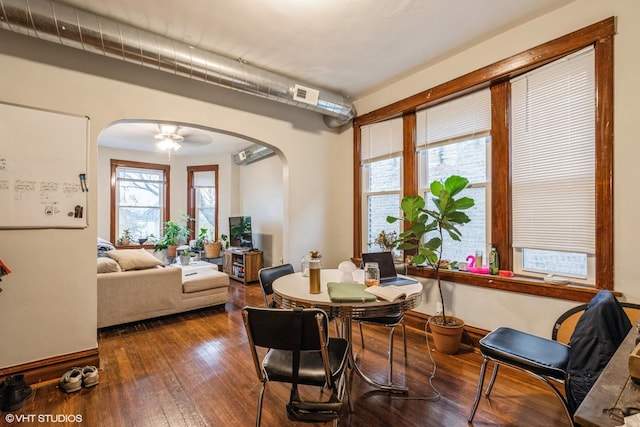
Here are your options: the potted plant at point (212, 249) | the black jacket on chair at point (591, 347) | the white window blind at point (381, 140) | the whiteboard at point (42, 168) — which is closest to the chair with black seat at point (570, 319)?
the black jacket on chair at point (591, 347)

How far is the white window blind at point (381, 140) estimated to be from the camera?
375 cm

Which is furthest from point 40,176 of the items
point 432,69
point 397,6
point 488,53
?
point 488,53

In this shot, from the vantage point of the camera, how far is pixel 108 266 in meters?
3.42

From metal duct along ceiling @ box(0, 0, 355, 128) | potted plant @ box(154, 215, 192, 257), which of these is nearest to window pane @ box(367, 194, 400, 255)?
metal duct along ceiling @ box(0, 0, 355, 128)

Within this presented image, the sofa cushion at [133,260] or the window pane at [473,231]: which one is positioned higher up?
the window pane at [473,231]

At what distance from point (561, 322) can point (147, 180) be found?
7.68m

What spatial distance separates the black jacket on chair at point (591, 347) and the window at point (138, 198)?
7504 mm

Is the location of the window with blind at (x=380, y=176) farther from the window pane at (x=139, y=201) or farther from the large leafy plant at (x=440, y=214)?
the window pane at (x=139, y=201)

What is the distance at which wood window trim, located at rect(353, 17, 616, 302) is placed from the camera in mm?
2201

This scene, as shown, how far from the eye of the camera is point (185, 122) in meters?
3.10

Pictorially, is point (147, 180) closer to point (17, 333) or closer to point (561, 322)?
point (17, 333)

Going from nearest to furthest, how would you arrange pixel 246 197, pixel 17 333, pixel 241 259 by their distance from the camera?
pixel 17 333 < pixel 241 259 < pixel 246 197

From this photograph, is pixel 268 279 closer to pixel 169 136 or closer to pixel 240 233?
pixel 169 136

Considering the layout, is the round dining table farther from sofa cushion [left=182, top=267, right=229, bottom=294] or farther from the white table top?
sofa cushion [left=182, top=267, right=229, bottom=294]
